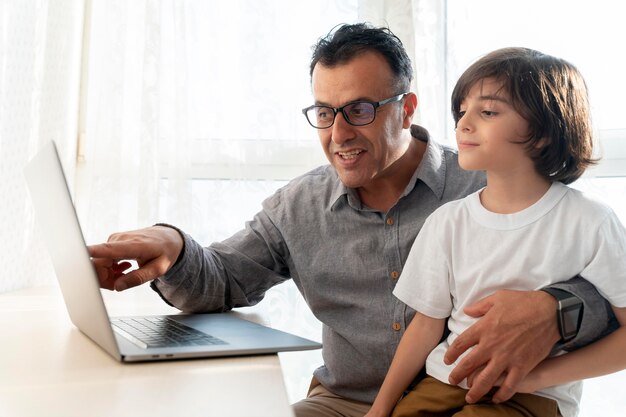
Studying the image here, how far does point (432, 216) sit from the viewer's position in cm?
148

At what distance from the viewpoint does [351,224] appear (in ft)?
5.66

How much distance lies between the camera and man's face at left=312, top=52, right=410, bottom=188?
67.5 inches

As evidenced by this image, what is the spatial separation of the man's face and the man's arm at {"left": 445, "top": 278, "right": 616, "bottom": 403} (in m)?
0.56

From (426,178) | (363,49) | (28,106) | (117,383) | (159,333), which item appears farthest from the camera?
(28,106)

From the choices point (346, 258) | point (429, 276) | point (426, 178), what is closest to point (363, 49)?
point (426, 178)

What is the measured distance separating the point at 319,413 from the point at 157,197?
103 cm

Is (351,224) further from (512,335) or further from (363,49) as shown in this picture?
(512,335)

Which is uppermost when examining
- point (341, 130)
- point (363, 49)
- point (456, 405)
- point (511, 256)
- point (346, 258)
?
point (363, 49)

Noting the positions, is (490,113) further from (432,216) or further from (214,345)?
(214,345)

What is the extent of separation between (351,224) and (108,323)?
0.85m

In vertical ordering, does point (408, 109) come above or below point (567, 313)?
above

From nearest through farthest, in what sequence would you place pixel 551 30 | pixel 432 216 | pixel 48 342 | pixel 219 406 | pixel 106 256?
pixel 219 406
pixel 48 342
pixel 106 256
pixel 432 216
pixel 551 30

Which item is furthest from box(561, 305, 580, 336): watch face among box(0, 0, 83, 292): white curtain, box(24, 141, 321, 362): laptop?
box(0, 0, 83, 292): white curtain

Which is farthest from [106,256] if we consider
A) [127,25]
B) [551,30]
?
[551,30]
